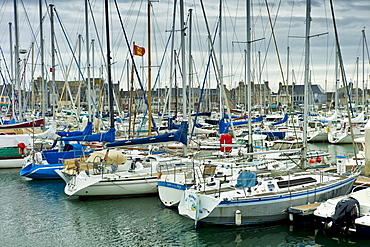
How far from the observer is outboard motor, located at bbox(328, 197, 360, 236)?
56.6 feet

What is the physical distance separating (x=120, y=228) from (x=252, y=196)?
6.17 meters

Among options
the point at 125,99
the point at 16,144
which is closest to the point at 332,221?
the point at 16,144

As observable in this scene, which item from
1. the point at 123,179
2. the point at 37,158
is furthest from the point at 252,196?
the point at 37,158

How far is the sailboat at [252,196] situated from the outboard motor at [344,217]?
2334 millimetres

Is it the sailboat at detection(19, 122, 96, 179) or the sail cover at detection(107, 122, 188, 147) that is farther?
the sailboat at detection(19, 122, 96, 179)

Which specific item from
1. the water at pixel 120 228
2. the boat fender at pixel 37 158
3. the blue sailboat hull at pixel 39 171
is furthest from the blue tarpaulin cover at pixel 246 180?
the boat fender at pixel 37 158

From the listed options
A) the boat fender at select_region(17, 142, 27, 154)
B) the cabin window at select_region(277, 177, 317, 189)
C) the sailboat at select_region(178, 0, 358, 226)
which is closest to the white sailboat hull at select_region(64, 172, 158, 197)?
the sailboat at select_region(178, 0, 358, 226)

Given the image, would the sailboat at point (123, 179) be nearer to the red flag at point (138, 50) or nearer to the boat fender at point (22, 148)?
the red flag at point (138, 50)

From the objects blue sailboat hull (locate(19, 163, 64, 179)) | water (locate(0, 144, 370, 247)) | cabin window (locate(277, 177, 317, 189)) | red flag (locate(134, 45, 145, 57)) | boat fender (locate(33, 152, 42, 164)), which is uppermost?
red flag (locate(134, 45, 145, 57))

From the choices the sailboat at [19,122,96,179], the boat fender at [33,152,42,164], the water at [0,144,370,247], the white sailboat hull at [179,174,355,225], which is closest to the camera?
the water at [0,144,370,247]

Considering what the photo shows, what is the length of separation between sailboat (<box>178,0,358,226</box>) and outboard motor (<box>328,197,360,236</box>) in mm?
2334

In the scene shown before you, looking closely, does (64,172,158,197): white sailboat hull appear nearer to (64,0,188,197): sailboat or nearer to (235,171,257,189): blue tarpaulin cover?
(64,0,188,197): sailboat

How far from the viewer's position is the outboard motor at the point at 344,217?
17250 millimetres

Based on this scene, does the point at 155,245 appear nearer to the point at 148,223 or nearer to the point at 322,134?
the point at 148,223
